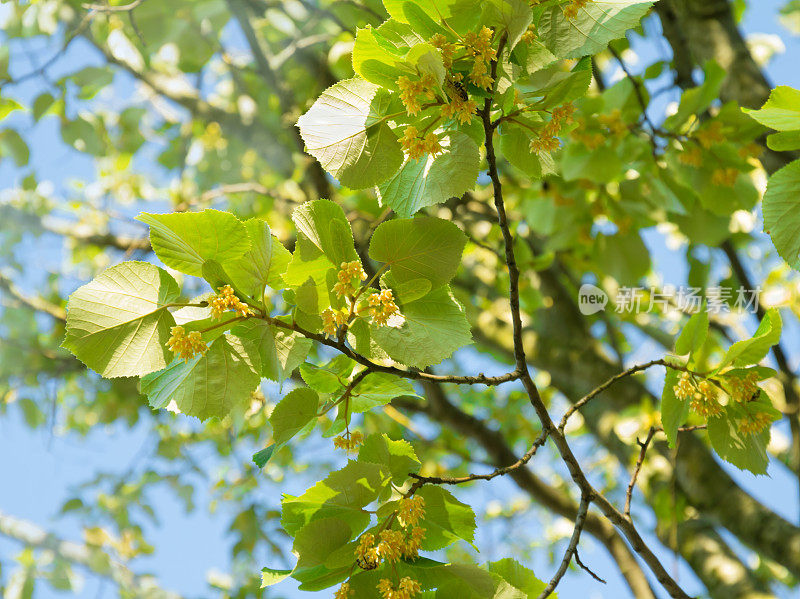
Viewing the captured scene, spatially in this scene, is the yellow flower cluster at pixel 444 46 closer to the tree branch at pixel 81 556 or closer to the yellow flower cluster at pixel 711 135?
the yellow flower cluster at pixel 711 135

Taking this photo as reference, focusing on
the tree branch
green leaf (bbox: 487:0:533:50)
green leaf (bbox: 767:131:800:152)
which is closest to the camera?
green leaf (bbox: 487:0:533:50)

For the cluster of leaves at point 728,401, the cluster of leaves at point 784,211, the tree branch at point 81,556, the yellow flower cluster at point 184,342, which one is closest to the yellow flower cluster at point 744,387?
the cluster of leaves at point 728,401

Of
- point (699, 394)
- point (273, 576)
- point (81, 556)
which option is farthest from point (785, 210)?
point (81, 556)

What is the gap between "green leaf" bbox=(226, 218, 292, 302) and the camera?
58 centimetres

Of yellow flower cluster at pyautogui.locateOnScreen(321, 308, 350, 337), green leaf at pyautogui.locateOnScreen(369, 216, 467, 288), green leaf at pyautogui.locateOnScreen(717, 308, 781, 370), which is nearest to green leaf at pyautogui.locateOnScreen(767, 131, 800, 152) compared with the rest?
green leaf at pyautogui.locateOnScreen(717, 308, 781, 370)

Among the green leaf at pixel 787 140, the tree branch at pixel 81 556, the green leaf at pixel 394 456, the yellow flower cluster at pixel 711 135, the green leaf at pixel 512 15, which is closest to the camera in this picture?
the green leaf at pixel 512 15

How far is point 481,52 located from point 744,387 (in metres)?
0.47

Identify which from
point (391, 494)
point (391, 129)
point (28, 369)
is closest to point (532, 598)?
point (391, 494)

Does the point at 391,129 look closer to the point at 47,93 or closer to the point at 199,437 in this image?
the point at 47,93

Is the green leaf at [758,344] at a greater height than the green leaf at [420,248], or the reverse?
the green leaf at [420,248]

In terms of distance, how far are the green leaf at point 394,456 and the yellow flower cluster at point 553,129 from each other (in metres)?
0.32

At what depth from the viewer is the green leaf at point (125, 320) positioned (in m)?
0.57

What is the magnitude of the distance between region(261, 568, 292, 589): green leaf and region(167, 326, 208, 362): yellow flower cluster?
0.24 meters

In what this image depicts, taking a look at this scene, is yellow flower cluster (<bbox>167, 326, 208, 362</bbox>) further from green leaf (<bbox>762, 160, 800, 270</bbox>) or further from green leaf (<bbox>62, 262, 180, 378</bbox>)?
green leaf (<bbox>762, 160, 800, 270</bbox>)
